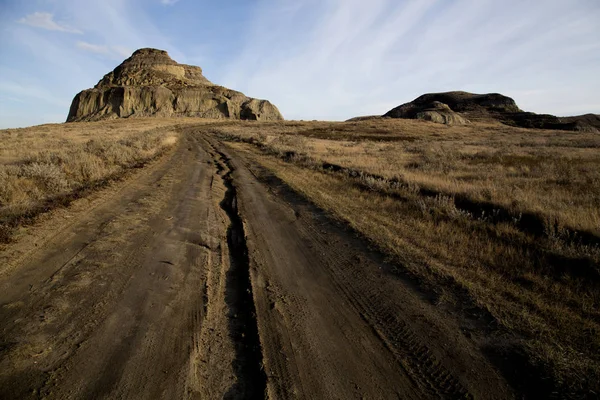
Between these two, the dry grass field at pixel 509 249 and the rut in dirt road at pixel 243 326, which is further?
the dry grass field at pixel 509 249

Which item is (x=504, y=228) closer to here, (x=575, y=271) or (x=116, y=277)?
(x=575, y=271)

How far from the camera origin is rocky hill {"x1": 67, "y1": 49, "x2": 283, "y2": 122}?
112m

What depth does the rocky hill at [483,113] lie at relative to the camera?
104m

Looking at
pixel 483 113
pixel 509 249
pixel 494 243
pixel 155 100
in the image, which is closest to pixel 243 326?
pixel 509 249

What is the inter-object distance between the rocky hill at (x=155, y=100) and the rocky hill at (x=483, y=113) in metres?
64.2

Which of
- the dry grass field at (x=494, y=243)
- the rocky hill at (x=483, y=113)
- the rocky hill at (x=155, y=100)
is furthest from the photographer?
the rocky hill at (x=155, y=100)

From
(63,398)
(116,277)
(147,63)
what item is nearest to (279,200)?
(116,277)

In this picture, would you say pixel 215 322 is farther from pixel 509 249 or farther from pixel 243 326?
pixel 509 249

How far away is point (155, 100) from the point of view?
11281 centimetres

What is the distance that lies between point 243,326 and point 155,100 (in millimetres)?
128204

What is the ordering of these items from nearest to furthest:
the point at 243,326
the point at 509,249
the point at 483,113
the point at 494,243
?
the point at 243,326
the point at 509,249
the point at 494,243
the point at 483,113

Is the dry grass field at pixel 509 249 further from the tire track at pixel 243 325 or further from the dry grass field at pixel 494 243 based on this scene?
the tire track at pixel 243 325

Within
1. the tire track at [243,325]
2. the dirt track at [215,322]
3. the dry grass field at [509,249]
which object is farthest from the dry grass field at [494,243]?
the tire track at [243,325]

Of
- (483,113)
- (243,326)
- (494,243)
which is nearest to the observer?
(243,326)
